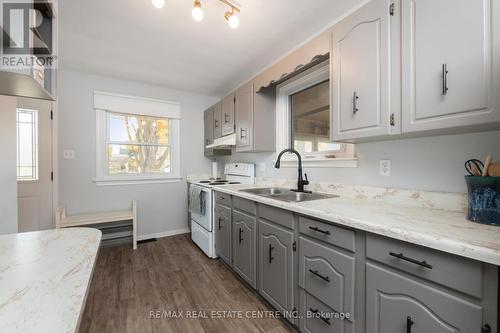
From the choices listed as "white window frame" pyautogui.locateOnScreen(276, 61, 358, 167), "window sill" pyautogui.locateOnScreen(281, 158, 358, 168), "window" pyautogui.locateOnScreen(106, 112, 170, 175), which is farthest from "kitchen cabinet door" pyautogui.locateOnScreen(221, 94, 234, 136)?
"window" pyautogui.locateOnScreen(106, 112, 170, 175)

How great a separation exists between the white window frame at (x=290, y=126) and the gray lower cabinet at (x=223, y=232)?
86 centimetres

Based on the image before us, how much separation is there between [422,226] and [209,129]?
122 inches

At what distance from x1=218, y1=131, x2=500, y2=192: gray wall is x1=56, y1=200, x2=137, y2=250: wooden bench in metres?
2.69

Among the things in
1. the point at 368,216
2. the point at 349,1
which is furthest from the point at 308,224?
the point at 349,1

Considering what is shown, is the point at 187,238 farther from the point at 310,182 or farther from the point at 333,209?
the point at 333,209

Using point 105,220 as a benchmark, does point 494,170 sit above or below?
above

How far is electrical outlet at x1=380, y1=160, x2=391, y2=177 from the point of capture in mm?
1499

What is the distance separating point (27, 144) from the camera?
2.45m

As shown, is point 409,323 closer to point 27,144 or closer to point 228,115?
point 228,115

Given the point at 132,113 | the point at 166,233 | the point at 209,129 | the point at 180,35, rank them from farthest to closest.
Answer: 1. the point at 209,129
2. the point at 166,233
3. the point at 132,113
4. the point at 180,35

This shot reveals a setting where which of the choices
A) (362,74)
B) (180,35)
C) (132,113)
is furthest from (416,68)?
(132,113)

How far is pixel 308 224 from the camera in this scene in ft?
4.35

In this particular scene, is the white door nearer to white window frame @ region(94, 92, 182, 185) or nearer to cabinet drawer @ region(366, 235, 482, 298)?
white window frame @ region(94, 92, 182, 185)

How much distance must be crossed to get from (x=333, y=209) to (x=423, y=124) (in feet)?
2.06
